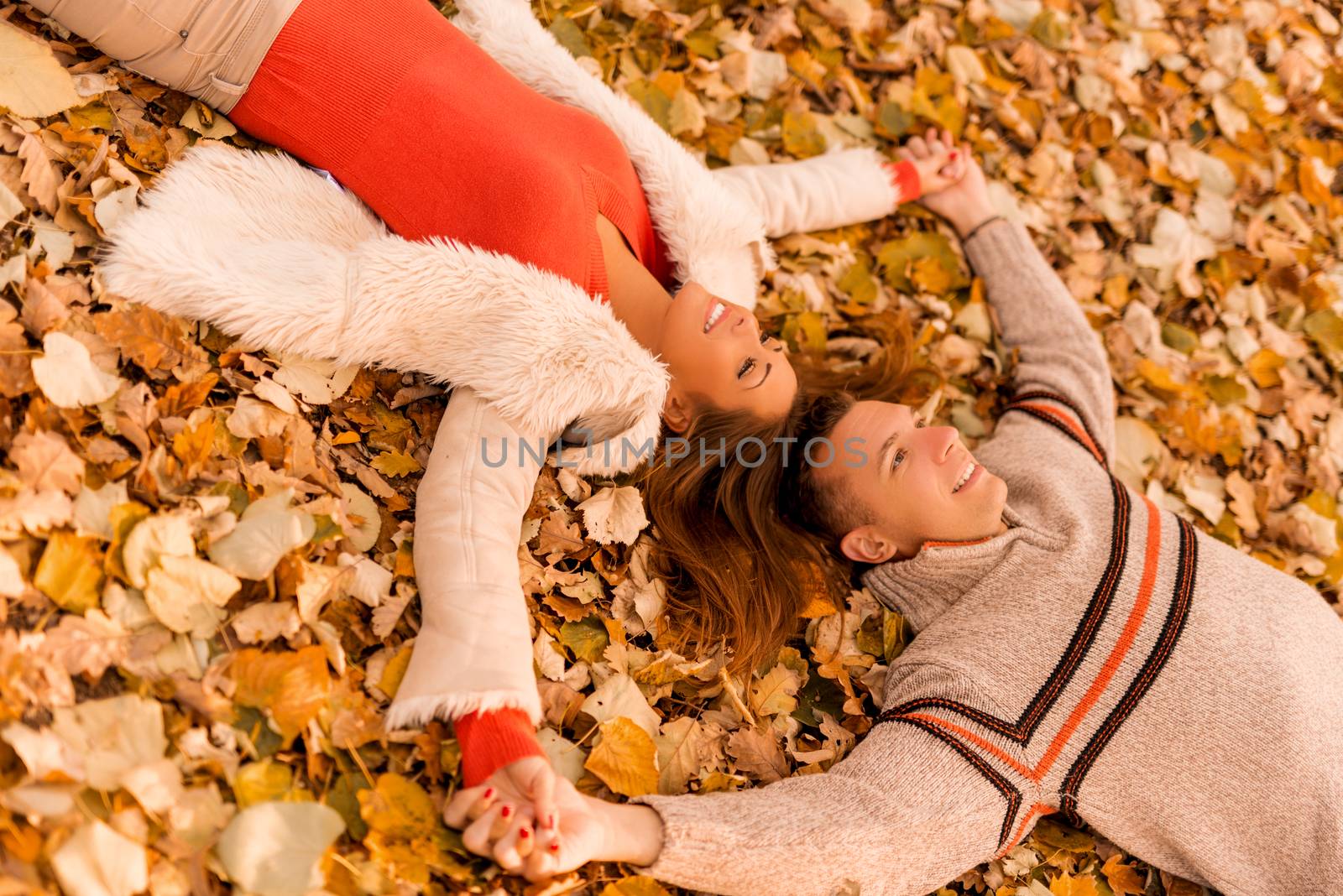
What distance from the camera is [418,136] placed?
8.30 feet

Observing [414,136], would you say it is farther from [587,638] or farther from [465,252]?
[587,638]

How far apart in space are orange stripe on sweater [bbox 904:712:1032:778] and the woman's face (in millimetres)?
931

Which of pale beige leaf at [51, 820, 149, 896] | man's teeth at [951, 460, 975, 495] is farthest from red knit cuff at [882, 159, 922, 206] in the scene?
pale beige leaf at [51, 820, 149, 896]

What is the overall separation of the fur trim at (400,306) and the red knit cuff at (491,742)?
0.69 metres

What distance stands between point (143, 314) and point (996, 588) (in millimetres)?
2205

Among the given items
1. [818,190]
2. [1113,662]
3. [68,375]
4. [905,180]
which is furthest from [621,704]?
[905,180]

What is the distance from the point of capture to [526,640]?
6.89 feet

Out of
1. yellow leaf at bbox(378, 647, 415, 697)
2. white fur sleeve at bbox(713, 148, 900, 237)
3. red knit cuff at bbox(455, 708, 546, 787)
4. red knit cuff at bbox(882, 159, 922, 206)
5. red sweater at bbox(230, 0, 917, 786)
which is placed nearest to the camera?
red knit cuff at bbox(455, 708, 546, 787)

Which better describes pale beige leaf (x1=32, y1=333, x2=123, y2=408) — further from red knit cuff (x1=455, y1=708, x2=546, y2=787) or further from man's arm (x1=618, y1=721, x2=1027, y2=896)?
man's arm (x1=618, y1=721, x2=1027, y2=896)

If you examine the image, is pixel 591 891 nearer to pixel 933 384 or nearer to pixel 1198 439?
pixel 933 384

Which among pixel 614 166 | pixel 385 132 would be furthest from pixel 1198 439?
pixel 385 132

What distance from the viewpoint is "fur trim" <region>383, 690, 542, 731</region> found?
1962mm

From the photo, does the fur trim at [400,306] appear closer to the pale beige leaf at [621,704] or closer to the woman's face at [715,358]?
the woman's face at [715,358]

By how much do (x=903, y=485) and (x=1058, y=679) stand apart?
63 cm
